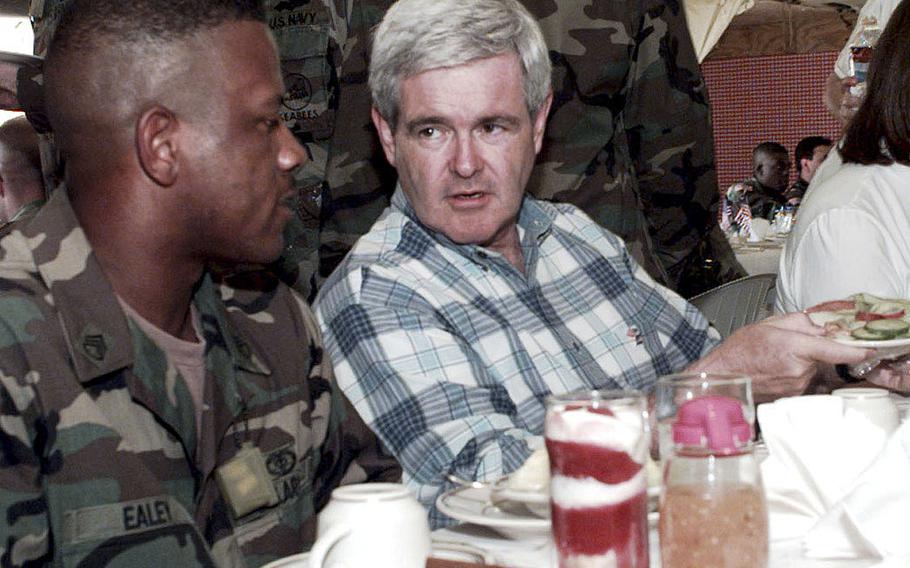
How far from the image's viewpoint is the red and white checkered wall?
711 inches

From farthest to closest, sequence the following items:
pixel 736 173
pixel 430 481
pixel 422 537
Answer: pixel 736 173
pixel 430 481
pixel 422 537

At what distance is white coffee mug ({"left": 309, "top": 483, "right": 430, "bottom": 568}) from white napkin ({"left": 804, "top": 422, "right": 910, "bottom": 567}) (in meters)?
0.41

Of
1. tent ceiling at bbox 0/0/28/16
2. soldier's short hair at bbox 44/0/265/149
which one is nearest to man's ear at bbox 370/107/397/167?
soldier's short hair at bbox 44/0/265/149

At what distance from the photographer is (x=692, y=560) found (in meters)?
1.02

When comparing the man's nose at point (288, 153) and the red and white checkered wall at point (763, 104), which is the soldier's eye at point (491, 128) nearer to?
the man's nose at point (288, 153)

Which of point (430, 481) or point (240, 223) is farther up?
point (240, 223)

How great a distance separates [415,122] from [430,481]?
65cm

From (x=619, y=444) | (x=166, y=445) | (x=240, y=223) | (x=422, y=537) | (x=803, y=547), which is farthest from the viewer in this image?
(x=240, y=223)

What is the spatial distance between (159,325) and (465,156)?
0.82 metres

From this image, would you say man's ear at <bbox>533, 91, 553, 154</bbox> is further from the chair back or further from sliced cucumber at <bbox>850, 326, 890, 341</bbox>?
the chair back

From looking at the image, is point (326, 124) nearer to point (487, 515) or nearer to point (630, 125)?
point (630, 125)

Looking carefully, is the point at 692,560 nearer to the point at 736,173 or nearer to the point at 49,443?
the point at 49,443

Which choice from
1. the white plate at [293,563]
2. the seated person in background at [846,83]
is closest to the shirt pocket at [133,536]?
the white plate at [293,563]

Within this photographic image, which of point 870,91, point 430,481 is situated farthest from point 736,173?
point 430,481
